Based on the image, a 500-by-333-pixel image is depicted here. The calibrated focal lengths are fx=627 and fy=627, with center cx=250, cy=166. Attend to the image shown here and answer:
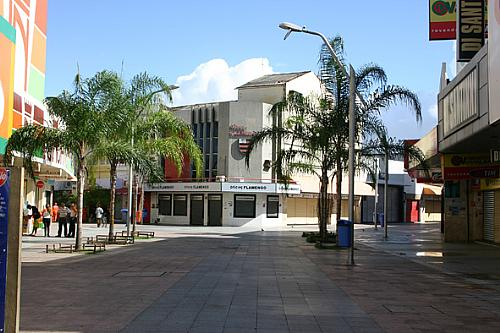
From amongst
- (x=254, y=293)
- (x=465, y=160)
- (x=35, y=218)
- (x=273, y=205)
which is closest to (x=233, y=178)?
(x=273, y=205)

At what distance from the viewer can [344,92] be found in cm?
2534

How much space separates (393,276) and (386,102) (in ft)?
35.4

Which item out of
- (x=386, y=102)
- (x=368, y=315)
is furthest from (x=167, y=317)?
(x=386, y=102)

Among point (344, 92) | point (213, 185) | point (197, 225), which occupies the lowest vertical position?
point (197, 225)

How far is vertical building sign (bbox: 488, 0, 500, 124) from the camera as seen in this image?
13.8 metres

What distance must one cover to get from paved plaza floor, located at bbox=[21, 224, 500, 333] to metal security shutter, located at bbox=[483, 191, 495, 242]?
8225 mm

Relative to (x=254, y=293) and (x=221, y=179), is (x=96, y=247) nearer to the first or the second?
(x=254, y=293)

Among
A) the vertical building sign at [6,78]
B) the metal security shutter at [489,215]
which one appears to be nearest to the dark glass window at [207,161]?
the metal security shutter at [489,215]

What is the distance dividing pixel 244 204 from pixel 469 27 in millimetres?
34418

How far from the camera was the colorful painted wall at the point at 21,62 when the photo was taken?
74.7 ft

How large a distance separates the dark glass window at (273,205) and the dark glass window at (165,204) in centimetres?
872

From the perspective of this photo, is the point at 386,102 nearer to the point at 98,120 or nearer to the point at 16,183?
the point at 98,120

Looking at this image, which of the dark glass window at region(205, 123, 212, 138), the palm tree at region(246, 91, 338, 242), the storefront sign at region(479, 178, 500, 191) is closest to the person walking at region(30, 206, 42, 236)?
the palm tree at region(246, 91, 338, 242)

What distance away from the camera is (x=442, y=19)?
24203mm
